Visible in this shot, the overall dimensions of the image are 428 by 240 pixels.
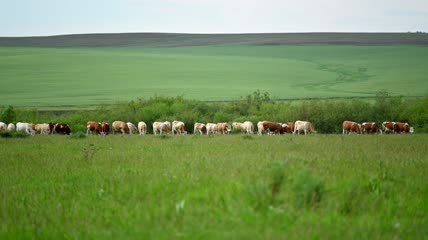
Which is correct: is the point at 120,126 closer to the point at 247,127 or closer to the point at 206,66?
the point at 247,127

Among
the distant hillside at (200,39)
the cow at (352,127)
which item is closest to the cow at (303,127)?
the cow at (352,127)

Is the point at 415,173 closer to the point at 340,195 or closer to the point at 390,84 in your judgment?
the point at 340,195

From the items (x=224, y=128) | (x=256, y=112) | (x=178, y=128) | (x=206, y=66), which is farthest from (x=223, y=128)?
(x=206, y=66)

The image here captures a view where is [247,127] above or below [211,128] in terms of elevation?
above

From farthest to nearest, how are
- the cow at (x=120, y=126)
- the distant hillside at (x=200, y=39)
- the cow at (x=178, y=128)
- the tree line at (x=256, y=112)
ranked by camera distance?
the distant hillside at (x=200, y=39) < the tree line at (x=256, y=112) < the cow at (x=120, y=126) < the cow at (x=178, y=128)

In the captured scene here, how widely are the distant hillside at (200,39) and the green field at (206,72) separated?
25.2 ft

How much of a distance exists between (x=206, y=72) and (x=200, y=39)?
5263cm

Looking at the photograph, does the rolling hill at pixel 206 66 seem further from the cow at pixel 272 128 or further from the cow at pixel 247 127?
the cow at pixel 272 128

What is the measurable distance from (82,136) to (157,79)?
218 feet

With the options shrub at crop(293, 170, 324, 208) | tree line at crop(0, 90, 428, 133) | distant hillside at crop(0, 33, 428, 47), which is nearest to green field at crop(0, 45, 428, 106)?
distant hillside at crop(0, 33, 428, 47)

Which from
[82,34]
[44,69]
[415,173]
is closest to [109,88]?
[44,69]

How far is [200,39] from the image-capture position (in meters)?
159

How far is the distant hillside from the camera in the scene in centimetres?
14438

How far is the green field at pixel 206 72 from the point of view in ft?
274
